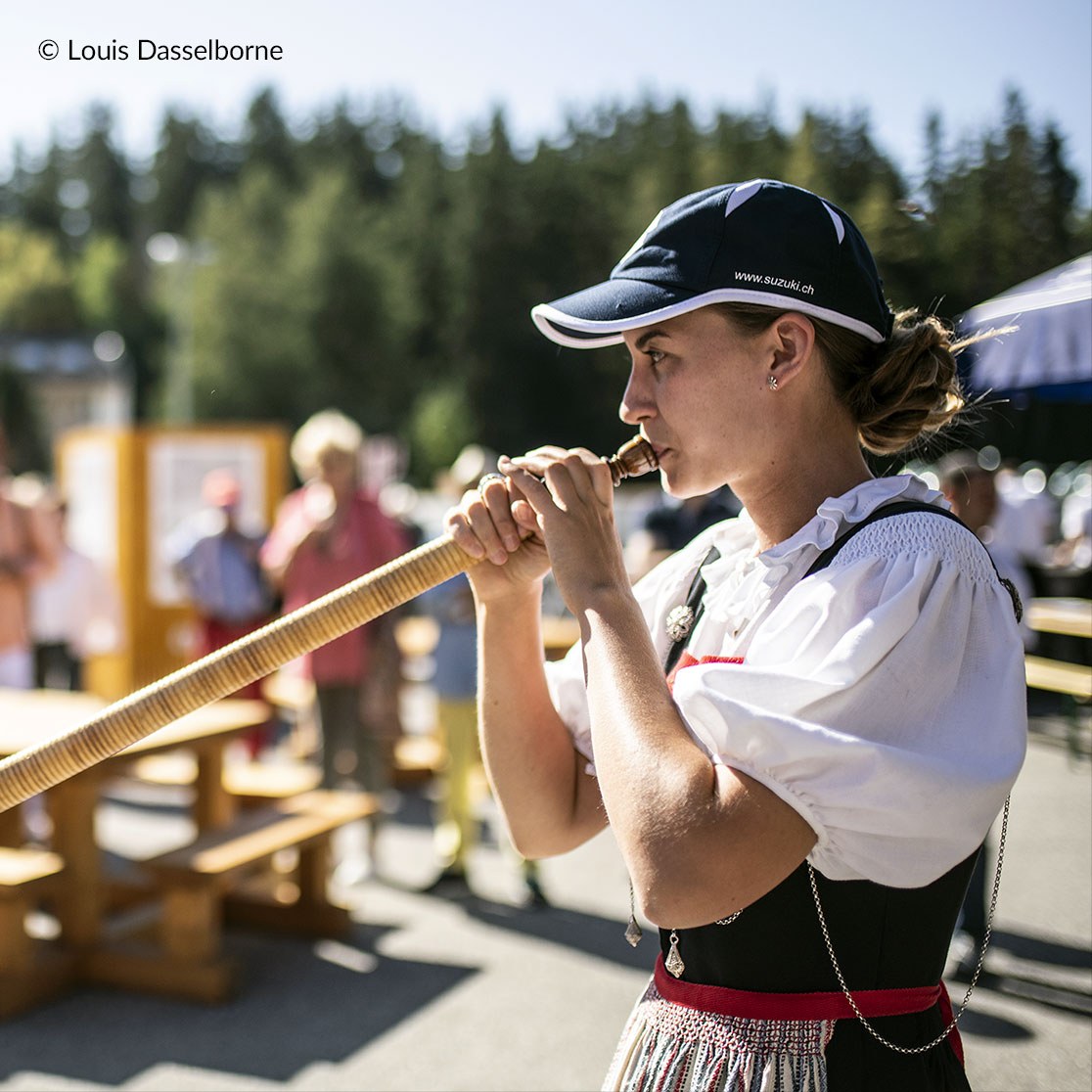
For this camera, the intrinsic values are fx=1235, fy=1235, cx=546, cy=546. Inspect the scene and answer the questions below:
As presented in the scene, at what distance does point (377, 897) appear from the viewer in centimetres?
528

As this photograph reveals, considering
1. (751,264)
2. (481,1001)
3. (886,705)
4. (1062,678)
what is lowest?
(481,1001)

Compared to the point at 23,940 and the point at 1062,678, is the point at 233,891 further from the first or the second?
the point at 1062,678

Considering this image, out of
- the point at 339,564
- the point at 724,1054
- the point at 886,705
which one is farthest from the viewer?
the point at 339,564

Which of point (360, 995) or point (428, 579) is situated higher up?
point (428, 579)

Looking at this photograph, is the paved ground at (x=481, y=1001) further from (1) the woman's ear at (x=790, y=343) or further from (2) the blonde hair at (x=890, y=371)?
(1) the woman's ear at (x=790, y=343)

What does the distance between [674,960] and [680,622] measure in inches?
16.4

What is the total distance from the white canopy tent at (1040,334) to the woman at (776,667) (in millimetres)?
846

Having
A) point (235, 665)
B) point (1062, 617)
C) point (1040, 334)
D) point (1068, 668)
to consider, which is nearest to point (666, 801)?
point (235, 665)

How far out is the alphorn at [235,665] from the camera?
1.44 m

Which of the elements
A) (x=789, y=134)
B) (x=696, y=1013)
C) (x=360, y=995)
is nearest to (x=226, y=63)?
(x=789, y=134)

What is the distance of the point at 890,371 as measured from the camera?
1.46 metres

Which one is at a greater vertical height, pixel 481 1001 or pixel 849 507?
pixel 849 507

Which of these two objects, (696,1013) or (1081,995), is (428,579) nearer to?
(696,1013)

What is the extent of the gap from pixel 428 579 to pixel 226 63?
1.47 meters
